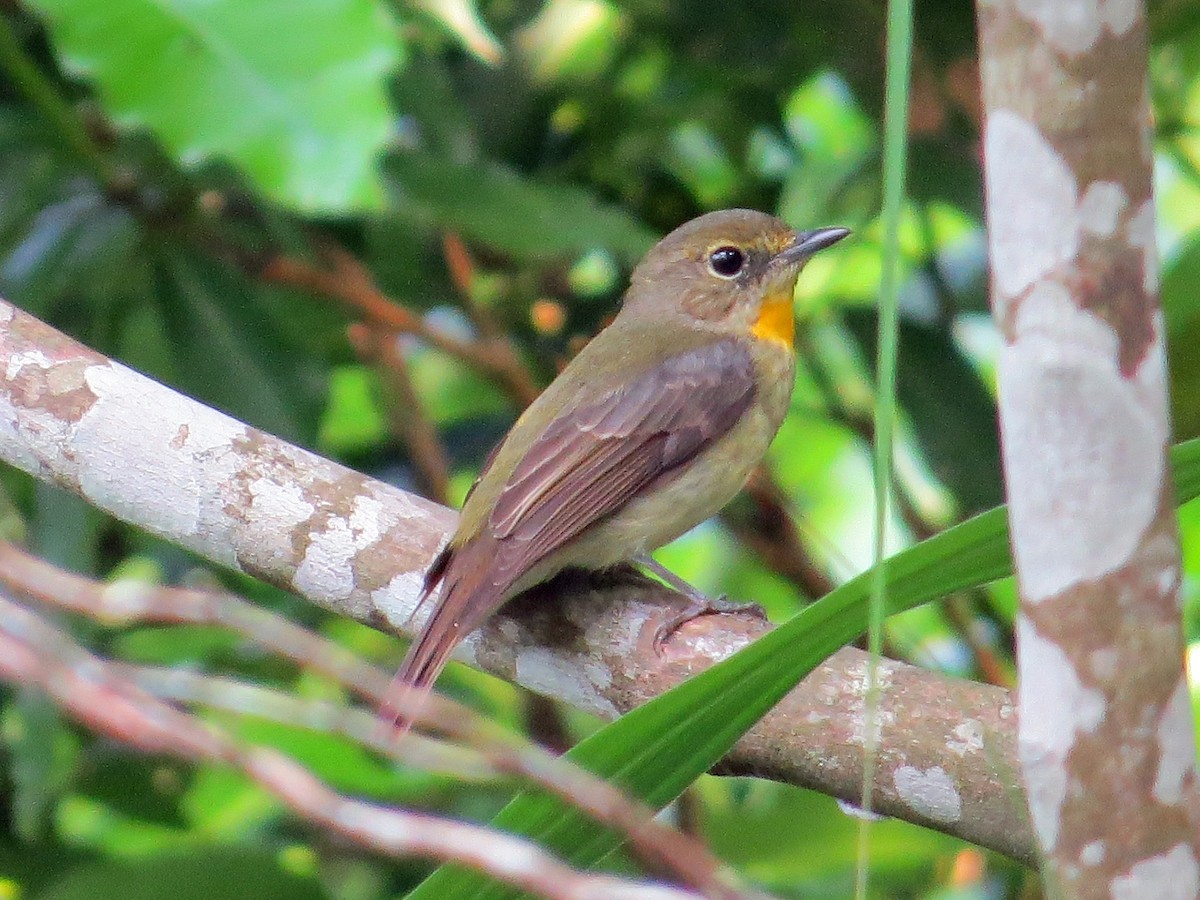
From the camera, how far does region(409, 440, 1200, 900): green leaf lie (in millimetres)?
1820

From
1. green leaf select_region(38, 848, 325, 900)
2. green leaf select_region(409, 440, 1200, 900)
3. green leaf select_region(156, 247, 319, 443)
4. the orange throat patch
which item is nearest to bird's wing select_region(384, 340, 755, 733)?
the orange throat patch

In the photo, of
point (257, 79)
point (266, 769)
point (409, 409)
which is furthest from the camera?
point (409, 409)

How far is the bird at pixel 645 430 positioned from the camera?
307cm

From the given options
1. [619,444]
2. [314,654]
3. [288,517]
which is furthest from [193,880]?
[314,654]

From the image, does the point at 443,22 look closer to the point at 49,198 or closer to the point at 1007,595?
the point at 49,198

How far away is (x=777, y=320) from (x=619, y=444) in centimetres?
79

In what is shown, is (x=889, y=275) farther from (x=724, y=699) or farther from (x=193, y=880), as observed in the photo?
(x=193, y=880)

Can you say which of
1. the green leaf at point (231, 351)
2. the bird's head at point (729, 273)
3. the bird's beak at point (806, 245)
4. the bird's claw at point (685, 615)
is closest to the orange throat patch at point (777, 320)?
the bird's head at point (729, 273)

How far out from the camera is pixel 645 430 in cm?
371

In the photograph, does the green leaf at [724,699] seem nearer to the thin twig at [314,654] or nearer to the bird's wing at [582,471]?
the thin twig at [314,654]

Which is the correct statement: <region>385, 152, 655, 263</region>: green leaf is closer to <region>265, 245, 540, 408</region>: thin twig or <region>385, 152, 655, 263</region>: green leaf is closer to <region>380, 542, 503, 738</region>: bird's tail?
<region>265, 245, 540, 408</region>: thin twig

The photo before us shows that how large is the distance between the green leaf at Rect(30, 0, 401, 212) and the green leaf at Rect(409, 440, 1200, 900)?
4.51ft

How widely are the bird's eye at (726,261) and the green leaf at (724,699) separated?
2453mm

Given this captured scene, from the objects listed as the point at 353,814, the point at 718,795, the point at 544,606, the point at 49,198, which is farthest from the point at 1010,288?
the point at 718,795
